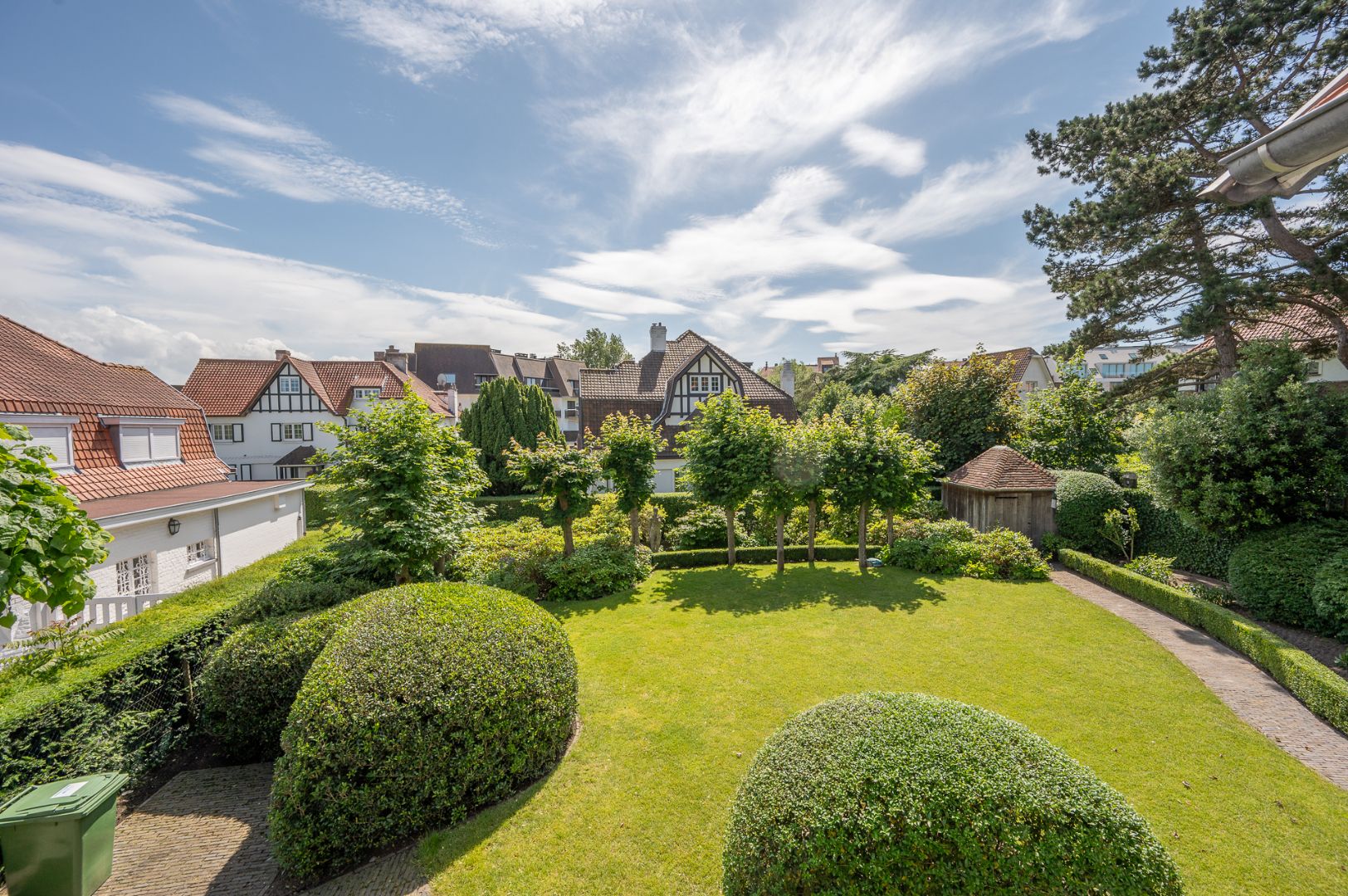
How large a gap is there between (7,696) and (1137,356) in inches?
1015

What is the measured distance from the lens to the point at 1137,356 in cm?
1709

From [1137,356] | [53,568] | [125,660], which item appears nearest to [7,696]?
[125,660]

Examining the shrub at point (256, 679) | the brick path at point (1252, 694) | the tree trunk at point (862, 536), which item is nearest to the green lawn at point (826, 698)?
the brick path at point (1252, 694)

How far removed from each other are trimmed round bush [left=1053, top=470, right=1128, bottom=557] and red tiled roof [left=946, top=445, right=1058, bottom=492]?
626 mm

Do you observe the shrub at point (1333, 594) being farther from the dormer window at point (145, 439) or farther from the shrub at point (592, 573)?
the dormer window at point (145, 439)

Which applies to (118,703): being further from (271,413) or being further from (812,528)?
(271,413)

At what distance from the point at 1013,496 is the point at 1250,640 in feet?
24.7

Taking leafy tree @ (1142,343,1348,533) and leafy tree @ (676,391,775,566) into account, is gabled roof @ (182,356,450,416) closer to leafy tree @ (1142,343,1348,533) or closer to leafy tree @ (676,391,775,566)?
leafy tree @ (676,391,775,566)

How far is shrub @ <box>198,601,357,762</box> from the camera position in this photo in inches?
247

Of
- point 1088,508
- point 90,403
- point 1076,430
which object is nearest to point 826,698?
point 1088,508

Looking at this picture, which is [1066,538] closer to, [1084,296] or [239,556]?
[1084,296]

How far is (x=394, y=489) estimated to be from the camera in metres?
8.48

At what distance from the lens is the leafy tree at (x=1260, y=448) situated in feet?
32.3

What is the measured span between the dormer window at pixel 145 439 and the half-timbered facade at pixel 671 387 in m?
16.4
